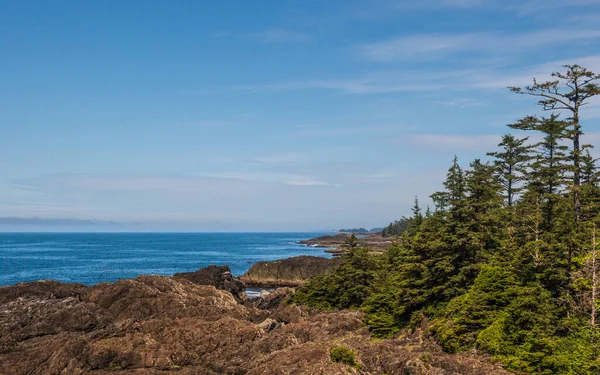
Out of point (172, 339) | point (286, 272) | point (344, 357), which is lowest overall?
point (286, 272)

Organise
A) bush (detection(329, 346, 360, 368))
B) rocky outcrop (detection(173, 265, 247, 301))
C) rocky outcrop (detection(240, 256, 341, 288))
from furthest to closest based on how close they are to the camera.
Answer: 1. rocky outcrop (detection(240, 256, 341, 288))
2. rocky outcrop (detection(173, 265, 247, 301))
3. bush (detection(329, 346, 360, 368))

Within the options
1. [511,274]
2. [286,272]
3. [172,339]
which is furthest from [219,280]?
[511,274]

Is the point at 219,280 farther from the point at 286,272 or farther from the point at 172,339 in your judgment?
the point at 172,339

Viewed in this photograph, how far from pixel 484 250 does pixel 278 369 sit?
18.8 metres

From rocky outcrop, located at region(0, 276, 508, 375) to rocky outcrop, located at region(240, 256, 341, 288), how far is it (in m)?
46.8

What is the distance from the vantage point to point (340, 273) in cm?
4738

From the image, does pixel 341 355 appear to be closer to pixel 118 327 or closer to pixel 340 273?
pixel 118 327

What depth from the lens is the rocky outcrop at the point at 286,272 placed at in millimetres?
90188

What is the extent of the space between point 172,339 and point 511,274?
72.8 ft

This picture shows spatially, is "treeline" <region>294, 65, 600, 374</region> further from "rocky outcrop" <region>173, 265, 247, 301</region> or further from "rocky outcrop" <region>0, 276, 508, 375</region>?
"rocky outcrop" <region>173, 265, 247, 301</region>

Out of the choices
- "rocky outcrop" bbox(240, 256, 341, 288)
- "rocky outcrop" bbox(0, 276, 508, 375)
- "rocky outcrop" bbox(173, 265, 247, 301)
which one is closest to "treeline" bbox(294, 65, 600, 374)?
"rocky outcrop" bbox(0, 276, 508, 375)

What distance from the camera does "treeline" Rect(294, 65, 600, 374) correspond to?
23.3 m

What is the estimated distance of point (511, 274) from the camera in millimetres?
27891

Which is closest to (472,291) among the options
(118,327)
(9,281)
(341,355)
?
(341,355)
